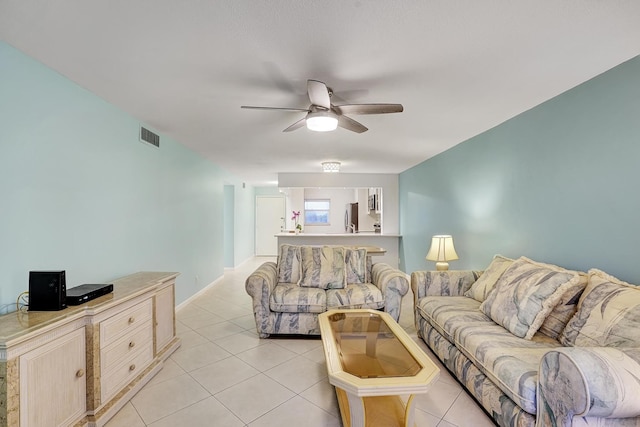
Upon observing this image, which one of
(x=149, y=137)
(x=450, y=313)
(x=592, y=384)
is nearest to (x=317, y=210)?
(x=149, y=137)

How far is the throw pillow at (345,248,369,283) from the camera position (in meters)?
3.53

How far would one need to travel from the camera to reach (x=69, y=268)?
2.13m

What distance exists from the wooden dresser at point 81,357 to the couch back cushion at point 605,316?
2882mm

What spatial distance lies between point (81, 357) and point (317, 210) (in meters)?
7.79

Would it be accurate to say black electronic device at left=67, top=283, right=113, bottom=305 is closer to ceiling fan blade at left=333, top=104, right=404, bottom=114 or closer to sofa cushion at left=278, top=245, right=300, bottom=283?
sofa cushion at left=278, top=245, right=300, bottom=283

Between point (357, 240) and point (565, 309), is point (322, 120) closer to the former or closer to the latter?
point (565, 309)

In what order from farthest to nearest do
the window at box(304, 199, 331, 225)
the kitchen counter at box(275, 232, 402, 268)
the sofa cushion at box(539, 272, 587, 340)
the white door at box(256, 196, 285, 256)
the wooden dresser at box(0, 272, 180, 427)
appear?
1. the window at box(304, 199, 331, 225)
2. the white door at box(256, 196, 285, 256)
3. the kitchen counter at box(275, 232, 402, 268)
4. the sofa cushion at box(539, 272, 587, 340)
5. the wooden dresser at box(0, 272, 180, 427)

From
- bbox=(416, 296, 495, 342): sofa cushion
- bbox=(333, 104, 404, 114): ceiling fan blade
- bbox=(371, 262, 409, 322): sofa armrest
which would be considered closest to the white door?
bbox=(371, 262, 409, 322): sofa armrest

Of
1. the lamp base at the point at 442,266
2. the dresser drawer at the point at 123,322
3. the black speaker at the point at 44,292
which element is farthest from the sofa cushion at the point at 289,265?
the black speaker at the point at 44,292

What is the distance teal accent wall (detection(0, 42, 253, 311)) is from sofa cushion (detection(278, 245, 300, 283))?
1.43m

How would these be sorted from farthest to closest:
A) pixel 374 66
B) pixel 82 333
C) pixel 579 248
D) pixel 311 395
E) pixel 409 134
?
1. pixel 409 134
2. pixel 579 248
3. pixel 311 395
4. pixel 374 66
5. pixel 82 333

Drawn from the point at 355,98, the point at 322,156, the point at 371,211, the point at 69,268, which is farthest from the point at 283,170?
the point at 69,268

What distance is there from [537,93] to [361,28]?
174 centimetres

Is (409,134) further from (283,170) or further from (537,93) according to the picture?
(283,170)
